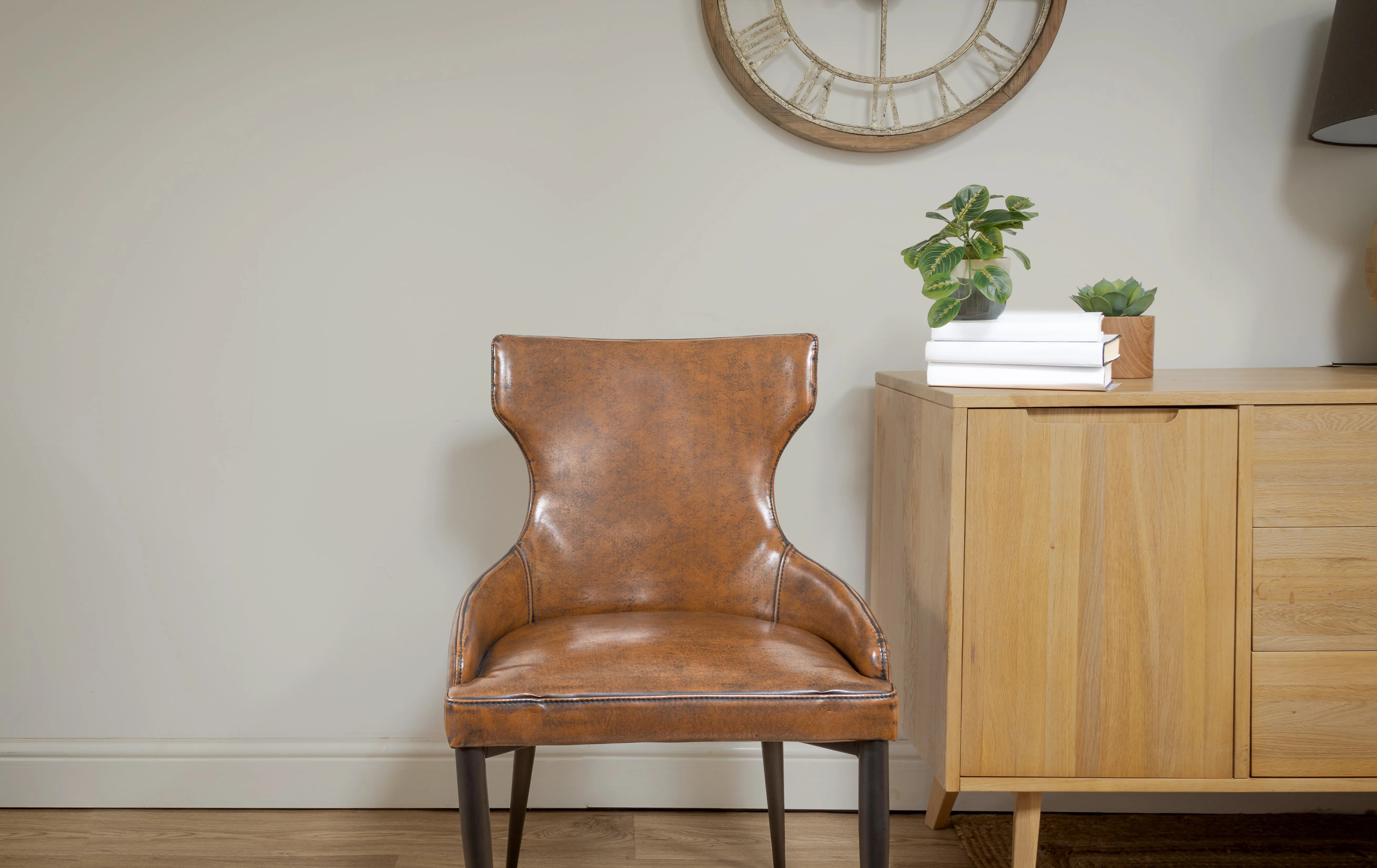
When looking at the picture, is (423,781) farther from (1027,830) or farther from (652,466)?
(1027,830)

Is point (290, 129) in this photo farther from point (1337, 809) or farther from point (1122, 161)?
point (1337, 809)

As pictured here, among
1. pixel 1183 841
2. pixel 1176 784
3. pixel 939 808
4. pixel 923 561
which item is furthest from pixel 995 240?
pixel 1183 841

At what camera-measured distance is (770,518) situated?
58.6 inches

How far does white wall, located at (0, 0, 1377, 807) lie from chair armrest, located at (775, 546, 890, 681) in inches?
18.9

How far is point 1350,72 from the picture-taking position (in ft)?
5.16

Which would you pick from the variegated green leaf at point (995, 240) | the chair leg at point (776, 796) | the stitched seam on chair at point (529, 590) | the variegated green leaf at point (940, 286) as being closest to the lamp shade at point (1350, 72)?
the variegated green leaf at point (995, 240)

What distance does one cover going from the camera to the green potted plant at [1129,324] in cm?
154

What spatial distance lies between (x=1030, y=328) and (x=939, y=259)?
0.58ft

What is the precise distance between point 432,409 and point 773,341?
781 millimetres

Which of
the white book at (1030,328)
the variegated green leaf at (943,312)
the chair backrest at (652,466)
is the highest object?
the variegated green leaf at (943,312)

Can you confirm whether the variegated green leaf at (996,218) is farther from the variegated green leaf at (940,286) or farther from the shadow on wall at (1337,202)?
the shadow on wall at (1337,202)

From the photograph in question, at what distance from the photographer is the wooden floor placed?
165cm

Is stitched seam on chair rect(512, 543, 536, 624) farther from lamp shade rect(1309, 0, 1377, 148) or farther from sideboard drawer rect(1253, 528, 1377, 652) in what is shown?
lamp shade rect(1309, 0, 1377, 148)

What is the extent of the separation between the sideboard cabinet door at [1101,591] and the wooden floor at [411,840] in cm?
48
